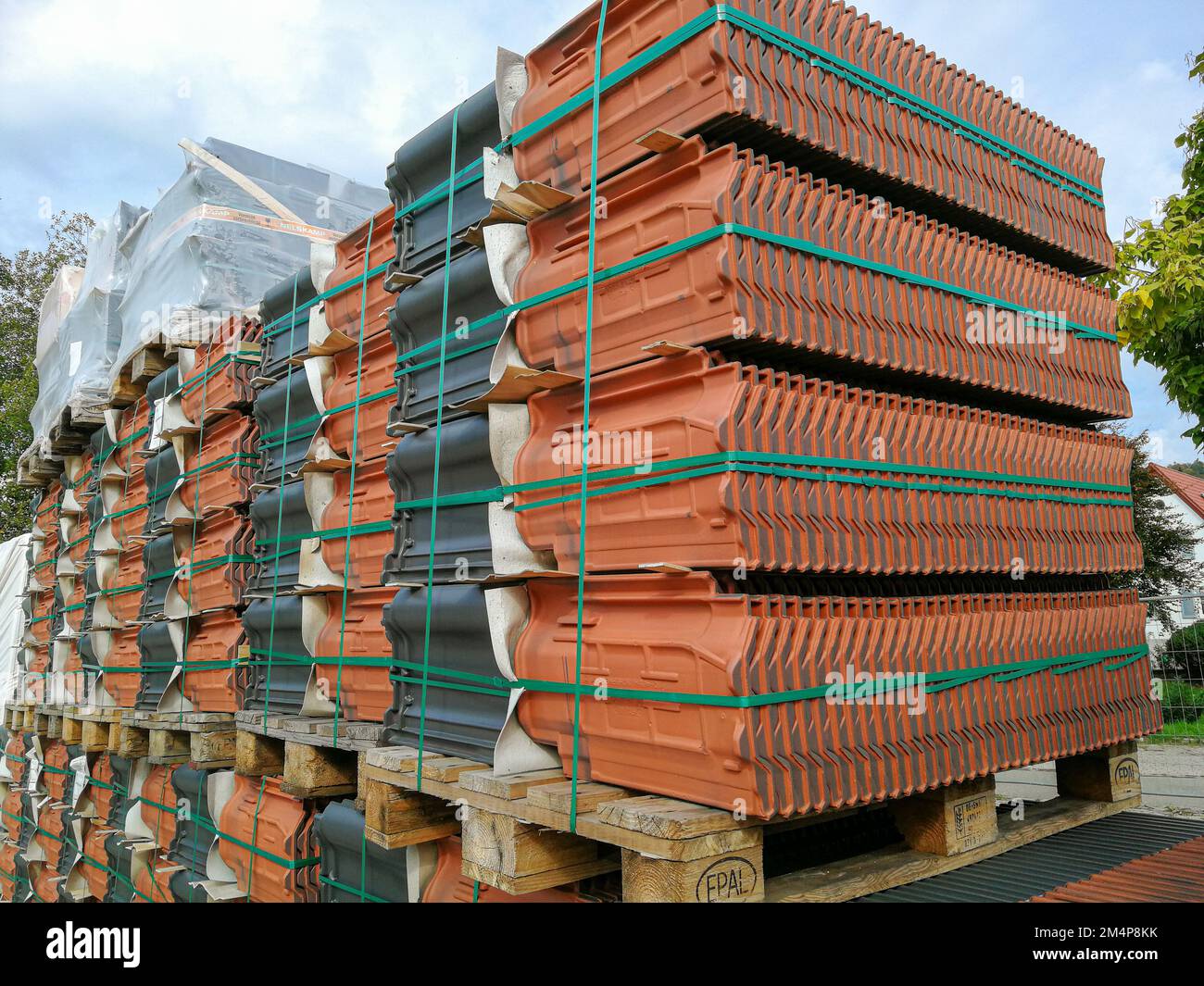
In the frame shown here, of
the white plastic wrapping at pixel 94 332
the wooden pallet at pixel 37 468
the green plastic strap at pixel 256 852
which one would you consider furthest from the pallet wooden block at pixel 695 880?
the wooden pallet at pixel 37 468

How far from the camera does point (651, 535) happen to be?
125 inches

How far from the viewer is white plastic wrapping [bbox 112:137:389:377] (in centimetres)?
755

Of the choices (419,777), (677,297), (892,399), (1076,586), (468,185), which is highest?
(468,185)

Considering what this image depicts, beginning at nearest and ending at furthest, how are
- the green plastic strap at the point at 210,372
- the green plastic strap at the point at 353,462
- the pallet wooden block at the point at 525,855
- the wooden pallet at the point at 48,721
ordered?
the pallet wooden block at the point at 525,855
the green plastic strap at the point at 353,462
the green plastic strap at the point at 210,372
the wooden pallet at the point at 48,721

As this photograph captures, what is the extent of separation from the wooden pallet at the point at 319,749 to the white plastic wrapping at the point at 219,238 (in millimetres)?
3799

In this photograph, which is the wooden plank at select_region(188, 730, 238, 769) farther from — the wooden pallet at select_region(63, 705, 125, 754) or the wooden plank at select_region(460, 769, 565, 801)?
the wooden plank at select_region(460, 769, 565, 801)

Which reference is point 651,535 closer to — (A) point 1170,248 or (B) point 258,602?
(B) point 258,602

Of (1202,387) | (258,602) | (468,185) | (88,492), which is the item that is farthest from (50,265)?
(1202,387)

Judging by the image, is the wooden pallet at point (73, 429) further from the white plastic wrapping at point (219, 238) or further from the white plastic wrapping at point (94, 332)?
the white plastic wrapping at point (219, 238)

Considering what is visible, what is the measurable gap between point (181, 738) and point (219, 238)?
13.2ft

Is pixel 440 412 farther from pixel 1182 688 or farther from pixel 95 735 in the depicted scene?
pixel 1182 688

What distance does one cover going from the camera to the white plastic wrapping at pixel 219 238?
7.55 metres
